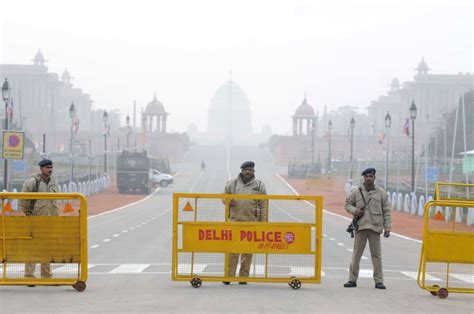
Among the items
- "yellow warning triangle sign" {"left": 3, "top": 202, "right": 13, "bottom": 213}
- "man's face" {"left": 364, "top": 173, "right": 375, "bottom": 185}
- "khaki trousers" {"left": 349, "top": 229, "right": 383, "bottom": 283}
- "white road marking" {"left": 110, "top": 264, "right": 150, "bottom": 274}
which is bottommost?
"white road marking" {"left": 110, "top": 264, "right": 150, "bottom": 274}

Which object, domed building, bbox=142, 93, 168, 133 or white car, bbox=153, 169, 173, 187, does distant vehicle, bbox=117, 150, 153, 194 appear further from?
domed building, bbox=142, 93, 168, 133

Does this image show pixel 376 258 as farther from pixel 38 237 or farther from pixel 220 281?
pixel 38 237

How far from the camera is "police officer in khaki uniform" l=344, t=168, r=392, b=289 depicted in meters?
14.8

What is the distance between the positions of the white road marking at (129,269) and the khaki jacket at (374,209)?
14.2 feet

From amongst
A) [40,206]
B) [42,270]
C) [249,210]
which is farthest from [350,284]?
[40,206]

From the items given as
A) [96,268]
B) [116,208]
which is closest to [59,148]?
[116,208]

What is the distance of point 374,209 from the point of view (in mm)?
14891

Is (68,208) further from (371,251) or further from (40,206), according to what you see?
(371,251)

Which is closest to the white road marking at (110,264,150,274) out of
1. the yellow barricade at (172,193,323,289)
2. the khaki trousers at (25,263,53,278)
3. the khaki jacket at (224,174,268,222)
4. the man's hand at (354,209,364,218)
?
the yellow barricade at (172,193,323,289)

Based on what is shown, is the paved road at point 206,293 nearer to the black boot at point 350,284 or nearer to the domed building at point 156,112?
the black boot at point 350,284

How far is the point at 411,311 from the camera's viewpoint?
40.7 ft

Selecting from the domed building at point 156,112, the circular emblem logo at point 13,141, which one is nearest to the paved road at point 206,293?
the circular emblem logo at point 13,141

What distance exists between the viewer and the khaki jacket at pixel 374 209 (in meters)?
14.9

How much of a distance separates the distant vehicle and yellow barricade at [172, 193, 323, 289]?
56729mm
